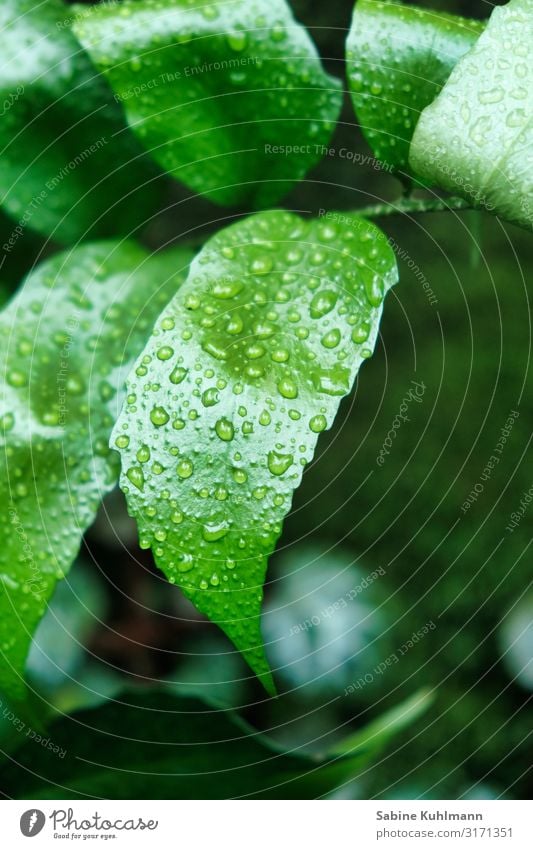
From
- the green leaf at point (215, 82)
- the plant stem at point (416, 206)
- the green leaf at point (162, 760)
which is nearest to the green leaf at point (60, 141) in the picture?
the green leaf at point (215, 82)

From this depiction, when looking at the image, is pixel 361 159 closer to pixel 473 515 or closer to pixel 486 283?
pixel 486 283

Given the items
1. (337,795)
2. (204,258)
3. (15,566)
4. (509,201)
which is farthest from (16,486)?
(337,795)

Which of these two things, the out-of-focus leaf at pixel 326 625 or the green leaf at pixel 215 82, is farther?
the out-of-focus leaf at pixel 326 625

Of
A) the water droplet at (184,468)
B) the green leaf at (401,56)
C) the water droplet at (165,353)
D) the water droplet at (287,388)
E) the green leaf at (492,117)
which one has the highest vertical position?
the green leaf at (401,56)

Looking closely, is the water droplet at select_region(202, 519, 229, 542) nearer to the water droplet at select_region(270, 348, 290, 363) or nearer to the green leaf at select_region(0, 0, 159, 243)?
the water droplet at select_region(270, 348, 290, 363)

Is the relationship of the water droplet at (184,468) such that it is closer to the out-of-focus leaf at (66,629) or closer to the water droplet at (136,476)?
the water droplet at (136,476)
